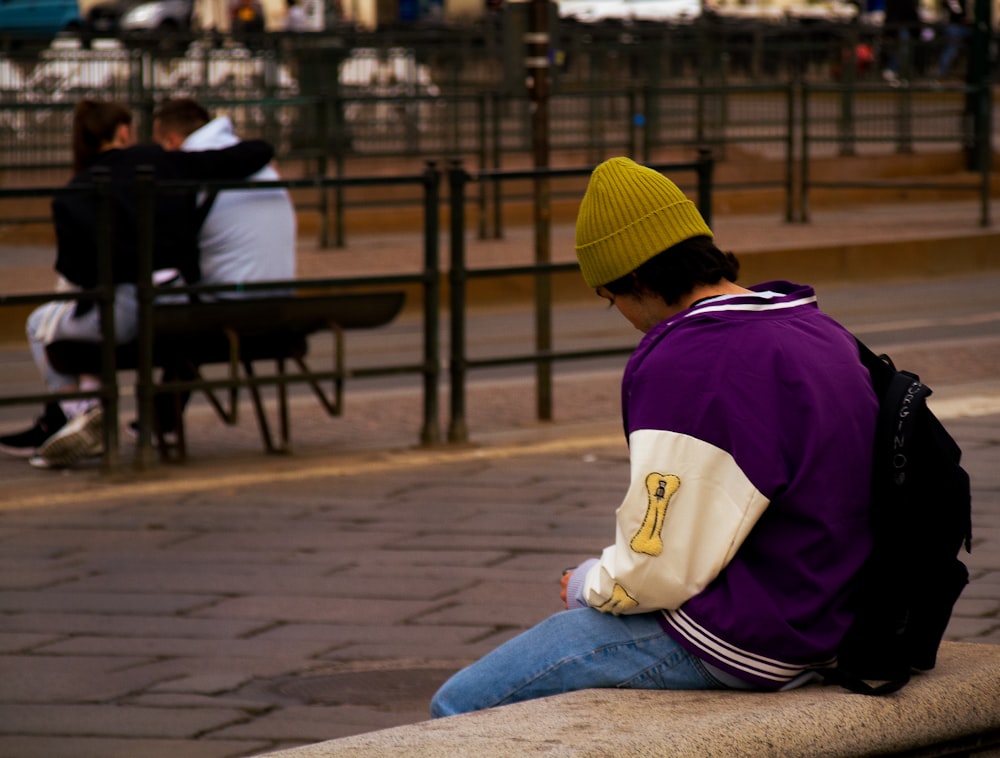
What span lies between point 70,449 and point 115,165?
3.96 ft

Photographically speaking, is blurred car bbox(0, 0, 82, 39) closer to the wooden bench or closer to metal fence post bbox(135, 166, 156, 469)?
the wooden bench

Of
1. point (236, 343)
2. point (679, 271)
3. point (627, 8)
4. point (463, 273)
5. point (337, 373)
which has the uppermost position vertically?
point (627, 8)

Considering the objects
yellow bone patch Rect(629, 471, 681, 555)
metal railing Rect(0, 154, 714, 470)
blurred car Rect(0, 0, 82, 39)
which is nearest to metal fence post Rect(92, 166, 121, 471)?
metal railing Rect(0, 154, 714, 470)

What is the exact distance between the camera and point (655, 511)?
279 cm

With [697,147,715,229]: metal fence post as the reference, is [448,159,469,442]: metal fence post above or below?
below

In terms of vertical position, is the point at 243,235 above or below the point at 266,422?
above

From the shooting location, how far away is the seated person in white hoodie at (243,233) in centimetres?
769

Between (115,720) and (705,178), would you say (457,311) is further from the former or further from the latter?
(115,720)

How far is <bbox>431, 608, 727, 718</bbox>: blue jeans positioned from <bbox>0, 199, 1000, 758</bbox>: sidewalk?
1158mm

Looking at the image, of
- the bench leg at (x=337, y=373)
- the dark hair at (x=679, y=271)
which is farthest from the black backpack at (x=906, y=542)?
the bench leg at (x=337, y=373)

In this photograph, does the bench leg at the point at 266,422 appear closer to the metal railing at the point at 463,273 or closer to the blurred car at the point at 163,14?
the metal railing at the point at 463,273

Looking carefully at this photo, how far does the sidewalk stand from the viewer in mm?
4441

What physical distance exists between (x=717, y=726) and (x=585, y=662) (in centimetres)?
31

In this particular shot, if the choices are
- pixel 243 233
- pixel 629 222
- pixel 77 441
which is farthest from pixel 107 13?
pixel 629 222
